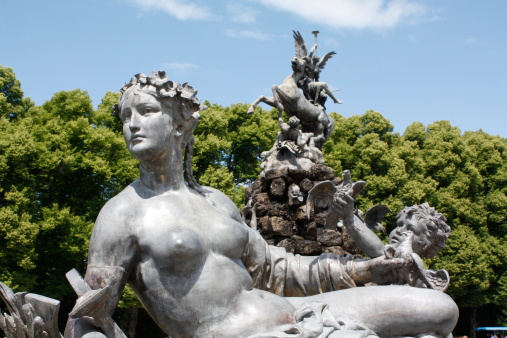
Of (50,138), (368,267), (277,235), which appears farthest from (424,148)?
(368,267)

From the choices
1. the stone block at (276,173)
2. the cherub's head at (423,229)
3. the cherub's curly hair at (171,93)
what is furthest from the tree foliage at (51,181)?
the cherub's head at (423,229)

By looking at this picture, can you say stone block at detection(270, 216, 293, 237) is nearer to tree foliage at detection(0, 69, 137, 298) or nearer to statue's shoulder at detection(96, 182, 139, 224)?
statue's shoulder at detection(96, 182, 139, 224)

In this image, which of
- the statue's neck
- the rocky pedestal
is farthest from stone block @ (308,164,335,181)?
the statue's neck

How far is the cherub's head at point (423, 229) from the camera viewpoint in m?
4.66

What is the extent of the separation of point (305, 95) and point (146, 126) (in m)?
10.5

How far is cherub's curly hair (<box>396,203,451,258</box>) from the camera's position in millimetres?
4688

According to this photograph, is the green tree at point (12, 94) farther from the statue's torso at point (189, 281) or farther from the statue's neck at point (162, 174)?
the statue's torso at point (189, 281)

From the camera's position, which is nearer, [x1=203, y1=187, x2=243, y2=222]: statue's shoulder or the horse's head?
[x1=203, y1=187, x2=243, y2=222]: statue's shoulder

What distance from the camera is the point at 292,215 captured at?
11875 millimetres

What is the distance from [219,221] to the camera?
3.88 meters

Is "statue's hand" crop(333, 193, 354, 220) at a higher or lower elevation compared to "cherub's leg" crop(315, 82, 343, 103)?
lower

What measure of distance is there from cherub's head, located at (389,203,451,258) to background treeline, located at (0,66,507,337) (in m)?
17.5

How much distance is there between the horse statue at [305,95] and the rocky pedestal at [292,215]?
131 centimetres

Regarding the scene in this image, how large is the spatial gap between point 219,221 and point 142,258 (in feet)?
1.77
